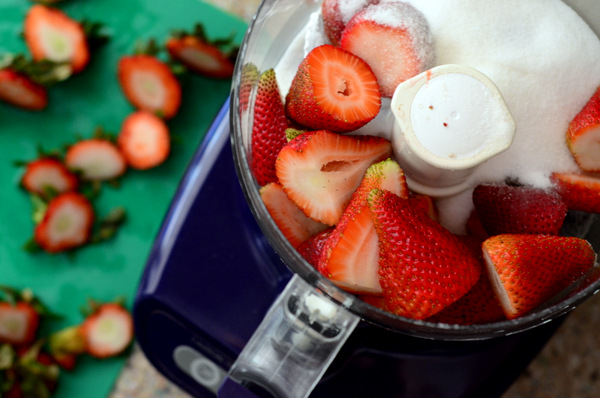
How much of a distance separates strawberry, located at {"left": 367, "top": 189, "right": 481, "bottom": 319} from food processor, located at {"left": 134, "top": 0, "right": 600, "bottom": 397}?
14 cm

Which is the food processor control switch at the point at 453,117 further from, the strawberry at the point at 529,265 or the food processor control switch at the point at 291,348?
the food processor control switch at the point at 291,348

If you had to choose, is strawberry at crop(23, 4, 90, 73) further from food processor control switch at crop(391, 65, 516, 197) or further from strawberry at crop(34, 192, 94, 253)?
food processor control switch at crop(391, 65, 516, 197)

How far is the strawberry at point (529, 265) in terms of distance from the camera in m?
0.59

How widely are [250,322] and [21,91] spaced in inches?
24.5

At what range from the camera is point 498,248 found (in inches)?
23.2

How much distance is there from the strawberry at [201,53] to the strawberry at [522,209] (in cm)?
63

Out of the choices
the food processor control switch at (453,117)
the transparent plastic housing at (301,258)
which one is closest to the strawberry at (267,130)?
the transparent plastic housing at (301,258)

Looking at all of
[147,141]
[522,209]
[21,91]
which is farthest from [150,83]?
[522,209]

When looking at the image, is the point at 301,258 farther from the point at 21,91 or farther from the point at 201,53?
the point at 21,91

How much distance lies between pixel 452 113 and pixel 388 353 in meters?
0.32

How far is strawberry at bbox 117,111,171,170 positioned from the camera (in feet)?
3.80

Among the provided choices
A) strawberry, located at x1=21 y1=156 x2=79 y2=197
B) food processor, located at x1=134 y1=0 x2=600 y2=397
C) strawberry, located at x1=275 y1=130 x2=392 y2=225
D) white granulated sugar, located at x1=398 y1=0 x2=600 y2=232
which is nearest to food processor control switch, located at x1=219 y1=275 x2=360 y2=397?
food processor, located at x1=134 y1=0 x2=600 y2=397

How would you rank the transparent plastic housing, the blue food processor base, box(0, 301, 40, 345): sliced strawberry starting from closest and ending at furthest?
the transparent plastic housing < the blue food processor base < box(0, 301, 40, 345): sliced strawberry

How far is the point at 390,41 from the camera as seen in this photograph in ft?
2.07
